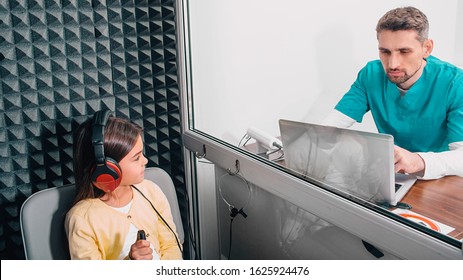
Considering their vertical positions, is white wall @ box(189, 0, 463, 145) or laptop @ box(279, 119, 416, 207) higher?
white wall @ box(189, 0, 463, 145)

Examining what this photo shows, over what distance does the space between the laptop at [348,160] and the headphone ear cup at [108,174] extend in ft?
1.48

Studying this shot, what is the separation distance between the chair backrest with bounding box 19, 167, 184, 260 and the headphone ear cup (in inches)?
5.6

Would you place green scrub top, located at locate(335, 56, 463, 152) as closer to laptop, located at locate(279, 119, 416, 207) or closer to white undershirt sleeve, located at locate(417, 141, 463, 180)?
white undershirt sleeve, located at locate(417, 141, 463, 180)

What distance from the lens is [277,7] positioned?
1678 millimetres

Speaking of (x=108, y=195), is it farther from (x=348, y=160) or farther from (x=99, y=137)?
(x=348, y=160)

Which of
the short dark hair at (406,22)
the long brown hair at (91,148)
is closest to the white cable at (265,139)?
the long brown hair at (91,148)

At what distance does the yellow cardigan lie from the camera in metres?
1.02

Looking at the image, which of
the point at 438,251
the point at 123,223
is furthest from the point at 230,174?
the point at 438,251

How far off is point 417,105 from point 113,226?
45.3 inches

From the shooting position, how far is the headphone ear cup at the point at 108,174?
989 mm

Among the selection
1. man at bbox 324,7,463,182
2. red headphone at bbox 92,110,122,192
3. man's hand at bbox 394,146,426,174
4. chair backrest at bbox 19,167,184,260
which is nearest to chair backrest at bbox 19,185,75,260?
chair backrest at bbox 19,167,184,260

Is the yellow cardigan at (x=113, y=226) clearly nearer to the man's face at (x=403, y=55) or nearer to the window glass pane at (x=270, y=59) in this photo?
the window glass pane at (x=270, y=59)
